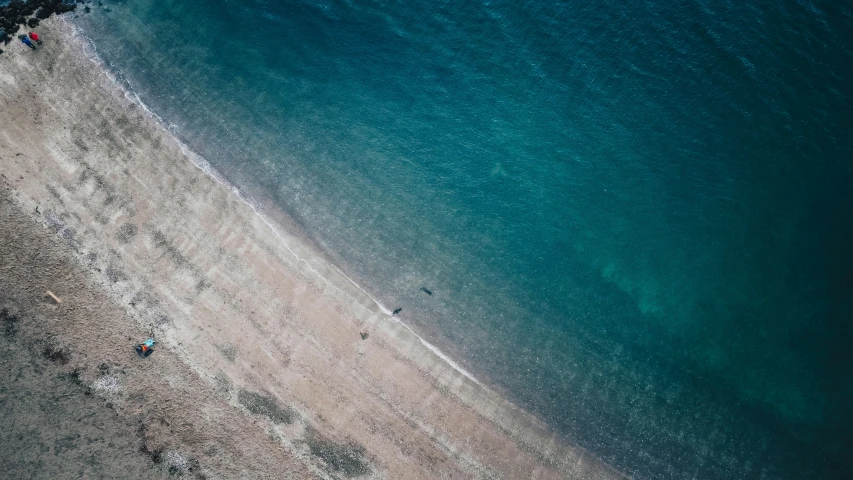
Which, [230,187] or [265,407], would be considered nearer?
[265,407]

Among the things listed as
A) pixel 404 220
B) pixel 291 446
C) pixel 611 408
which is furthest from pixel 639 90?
pixel 291 446

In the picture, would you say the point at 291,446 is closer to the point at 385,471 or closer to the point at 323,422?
the point at 323,422

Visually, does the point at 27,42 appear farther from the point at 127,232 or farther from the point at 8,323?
the point at 8,323

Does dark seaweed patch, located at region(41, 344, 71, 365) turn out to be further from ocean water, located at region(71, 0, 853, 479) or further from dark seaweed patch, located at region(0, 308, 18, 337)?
ocean water, located at region(71, 0, 853, 479)

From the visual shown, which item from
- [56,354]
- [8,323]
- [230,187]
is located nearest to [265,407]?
[56,354]

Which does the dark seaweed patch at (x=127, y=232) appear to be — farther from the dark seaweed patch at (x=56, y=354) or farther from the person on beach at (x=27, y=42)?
the person on beach at (x=27, y=42)

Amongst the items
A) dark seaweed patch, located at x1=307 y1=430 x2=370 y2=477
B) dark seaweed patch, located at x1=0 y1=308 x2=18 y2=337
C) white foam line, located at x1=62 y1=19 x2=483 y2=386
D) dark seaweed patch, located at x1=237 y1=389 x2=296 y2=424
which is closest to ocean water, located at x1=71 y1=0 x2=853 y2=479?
white foam line, located at x1=62 y1=19 x2=483 y2=386
